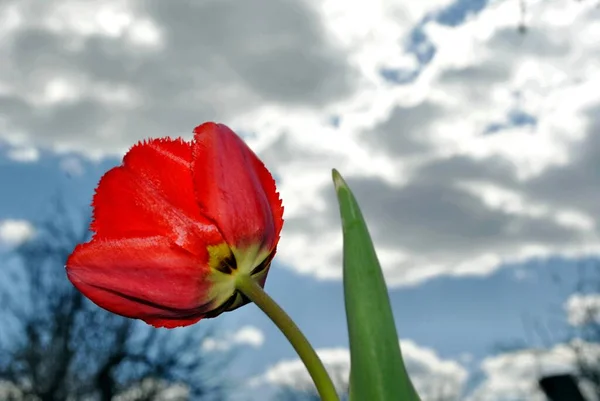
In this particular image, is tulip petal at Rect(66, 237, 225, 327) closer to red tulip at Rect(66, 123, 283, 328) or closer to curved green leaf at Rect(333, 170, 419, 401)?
red tulip at Rect(66, 123, 283, 328)

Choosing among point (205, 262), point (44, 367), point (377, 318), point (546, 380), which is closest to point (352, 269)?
point (377, 318)

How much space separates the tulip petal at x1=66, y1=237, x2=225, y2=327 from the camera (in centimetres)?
88

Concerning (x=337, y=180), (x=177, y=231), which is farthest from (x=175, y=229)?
(x=337, y=180)

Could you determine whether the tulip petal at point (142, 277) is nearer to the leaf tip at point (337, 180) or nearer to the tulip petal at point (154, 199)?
the tulip petal at point (154, 199)

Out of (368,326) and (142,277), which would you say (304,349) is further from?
(142,277)

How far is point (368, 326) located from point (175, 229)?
0.85 feet

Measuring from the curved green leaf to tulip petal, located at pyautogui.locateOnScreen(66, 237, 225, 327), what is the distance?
20 cm

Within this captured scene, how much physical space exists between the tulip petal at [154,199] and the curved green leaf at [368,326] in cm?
19

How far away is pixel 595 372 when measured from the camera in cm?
873

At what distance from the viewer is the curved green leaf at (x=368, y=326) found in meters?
0.77

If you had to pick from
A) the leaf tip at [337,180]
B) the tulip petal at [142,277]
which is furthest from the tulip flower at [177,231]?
the leaf tip at [337,180]

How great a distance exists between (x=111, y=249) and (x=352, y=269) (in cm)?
28

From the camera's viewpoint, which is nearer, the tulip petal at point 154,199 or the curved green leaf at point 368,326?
the curved green leaf at point 368,326

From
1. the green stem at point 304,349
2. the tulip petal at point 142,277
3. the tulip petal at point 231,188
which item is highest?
the tulip petal at point 231,188
